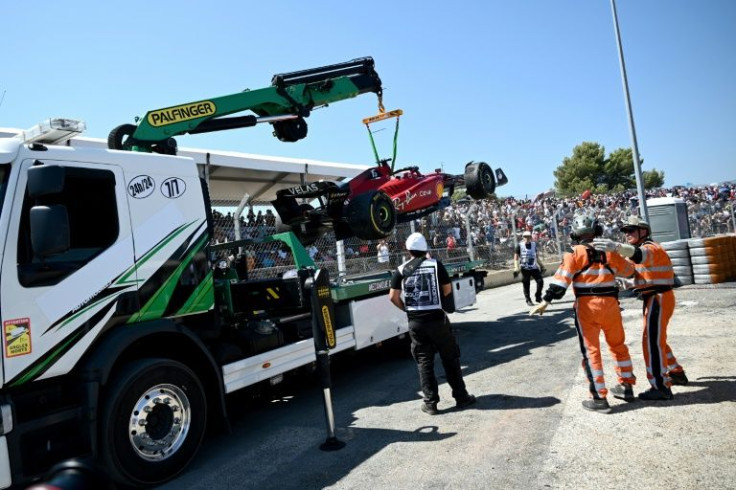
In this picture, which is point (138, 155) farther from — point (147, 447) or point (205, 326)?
point (147, 447)

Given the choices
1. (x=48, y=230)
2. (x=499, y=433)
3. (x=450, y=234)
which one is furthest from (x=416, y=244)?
(x=450, y=234)

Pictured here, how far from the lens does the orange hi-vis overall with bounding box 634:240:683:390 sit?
477 centimetres

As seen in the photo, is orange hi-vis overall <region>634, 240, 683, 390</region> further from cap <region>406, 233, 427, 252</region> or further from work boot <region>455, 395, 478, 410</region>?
cap <region>406, 233, 427, 252</region>

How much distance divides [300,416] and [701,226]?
1947cm

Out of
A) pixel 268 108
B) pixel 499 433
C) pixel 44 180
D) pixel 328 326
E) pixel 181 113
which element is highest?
pixel 268 108

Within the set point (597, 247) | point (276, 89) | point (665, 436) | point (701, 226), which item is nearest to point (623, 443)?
point (665, 436)

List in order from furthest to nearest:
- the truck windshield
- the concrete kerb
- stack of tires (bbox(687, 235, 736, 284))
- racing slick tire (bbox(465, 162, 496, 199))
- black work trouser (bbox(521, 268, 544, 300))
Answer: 1. the concrete kerb
2. black work trouser (bbox(521, 268, 544, 300))
3. stack of tires (bbox(687, 235, 736, 284))
4. racing slick tire (bbox(465, 162, 496, 199))
5. the truck windshield

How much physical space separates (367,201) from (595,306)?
3254 millimetres

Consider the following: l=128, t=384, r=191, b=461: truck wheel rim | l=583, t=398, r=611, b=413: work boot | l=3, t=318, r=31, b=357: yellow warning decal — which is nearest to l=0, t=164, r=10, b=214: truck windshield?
l=3, t=318, r=31, b=357: yellow warning decal

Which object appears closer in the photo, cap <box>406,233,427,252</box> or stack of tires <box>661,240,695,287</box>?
cap <box>406,233,427,252</box>

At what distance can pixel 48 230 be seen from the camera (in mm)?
3385

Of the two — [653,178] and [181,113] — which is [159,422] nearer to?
[181,113]

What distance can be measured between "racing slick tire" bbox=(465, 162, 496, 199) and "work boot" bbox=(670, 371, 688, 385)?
464 cm

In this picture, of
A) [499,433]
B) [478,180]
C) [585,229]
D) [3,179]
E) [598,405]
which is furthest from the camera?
[478,180]
